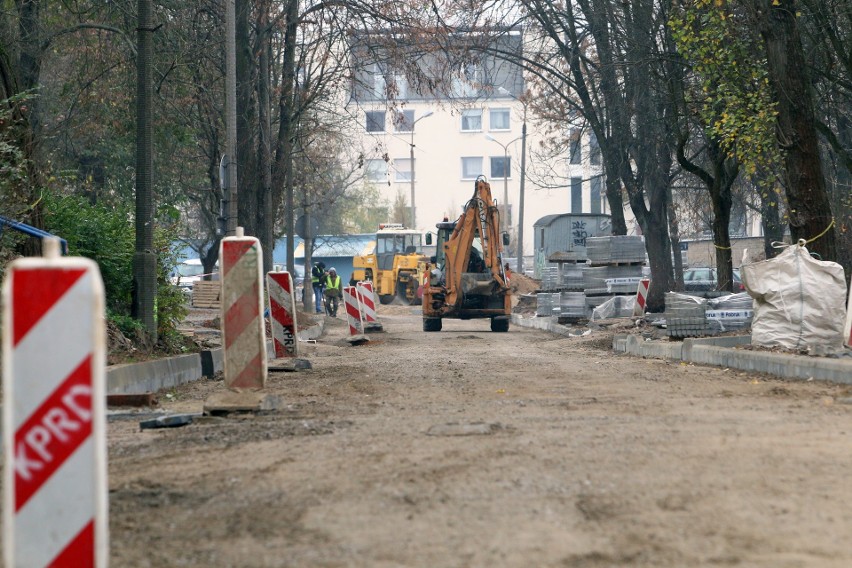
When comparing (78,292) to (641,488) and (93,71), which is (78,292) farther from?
(93,71)

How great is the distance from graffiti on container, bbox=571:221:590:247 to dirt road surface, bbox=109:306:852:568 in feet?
110

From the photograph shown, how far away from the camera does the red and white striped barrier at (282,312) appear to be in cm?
1583

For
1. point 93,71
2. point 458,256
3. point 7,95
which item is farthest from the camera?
point 458,256

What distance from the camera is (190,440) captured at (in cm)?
826

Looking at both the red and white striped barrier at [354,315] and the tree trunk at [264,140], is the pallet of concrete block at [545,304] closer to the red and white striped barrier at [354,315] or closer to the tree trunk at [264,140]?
the red and white striped barrier at [354,315]

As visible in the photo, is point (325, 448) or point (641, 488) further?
point (325, 448)

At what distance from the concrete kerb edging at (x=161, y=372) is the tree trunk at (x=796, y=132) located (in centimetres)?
850

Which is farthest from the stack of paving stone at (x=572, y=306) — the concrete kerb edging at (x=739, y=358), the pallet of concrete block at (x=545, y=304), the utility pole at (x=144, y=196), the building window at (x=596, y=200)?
the building window at (x=596, y=200)

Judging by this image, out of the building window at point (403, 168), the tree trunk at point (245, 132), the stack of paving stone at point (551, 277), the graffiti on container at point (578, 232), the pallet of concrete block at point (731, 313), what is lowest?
the pallet of concrete block at point (731, 313)

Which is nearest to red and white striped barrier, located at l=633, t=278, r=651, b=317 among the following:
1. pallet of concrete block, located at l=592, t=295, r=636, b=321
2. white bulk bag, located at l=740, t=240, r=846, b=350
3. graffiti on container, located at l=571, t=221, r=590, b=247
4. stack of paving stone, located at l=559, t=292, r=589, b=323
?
pallet of concrete block, located at l=592, t=295, r=636, b=321

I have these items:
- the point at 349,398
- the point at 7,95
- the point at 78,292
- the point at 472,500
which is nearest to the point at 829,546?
the point at 472,500

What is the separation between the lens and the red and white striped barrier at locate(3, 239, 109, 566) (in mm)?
4023

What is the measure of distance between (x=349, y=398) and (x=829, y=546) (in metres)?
6.72

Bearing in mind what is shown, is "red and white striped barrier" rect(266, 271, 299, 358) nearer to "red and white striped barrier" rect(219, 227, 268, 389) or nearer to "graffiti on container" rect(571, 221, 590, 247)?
"red and white striped barrier" rect(219, 227, 268, 389)
